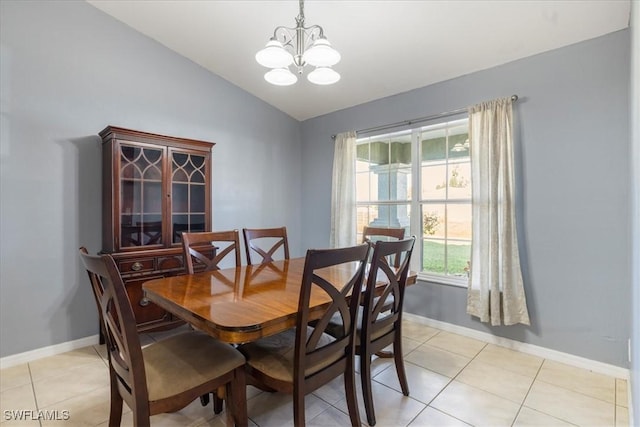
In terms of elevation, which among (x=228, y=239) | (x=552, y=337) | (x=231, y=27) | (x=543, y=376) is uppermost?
(x=231, y=27)

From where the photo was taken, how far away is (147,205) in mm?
2885

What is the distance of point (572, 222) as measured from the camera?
2.40m

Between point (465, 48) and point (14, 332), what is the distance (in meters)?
4.26

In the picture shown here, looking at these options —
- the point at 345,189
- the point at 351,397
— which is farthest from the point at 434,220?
the point at 351,397

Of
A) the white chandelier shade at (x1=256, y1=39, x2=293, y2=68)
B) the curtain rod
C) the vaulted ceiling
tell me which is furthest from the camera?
the curtain rod

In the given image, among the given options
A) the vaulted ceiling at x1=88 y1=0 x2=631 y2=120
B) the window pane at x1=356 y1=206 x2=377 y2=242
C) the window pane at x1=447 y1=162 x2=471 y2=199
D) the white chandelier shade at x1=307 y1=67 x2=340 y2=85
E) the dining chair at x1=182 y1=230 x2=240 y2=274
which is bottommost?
the dining chair at x1=182 y1=230 x2=240 y2=274

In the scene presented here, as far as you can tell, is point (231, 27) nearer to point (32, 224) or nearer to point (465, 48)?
point (465, 48)

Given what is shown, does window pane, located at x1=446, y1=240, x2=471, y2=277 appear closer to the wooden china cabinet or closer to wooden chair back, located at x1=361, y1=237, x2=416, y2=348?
wooden chair back, located at x1=361, y1=237, x2=416, y2=348

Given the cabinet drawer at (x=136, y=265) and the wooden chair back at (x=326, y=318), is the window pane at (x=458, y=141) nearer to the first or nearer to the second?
the wooden chair back at (x=326, y=318)

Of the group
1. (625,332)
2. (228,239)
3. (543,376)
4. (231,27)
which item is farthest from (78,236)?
(625,332)

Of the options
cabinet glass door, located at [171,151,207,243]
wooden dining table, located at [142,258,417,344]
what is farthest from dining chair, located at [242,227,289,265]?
cabinet glass door, located at [171,151,207,243]

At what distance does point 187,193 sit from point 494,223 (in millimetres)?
2827

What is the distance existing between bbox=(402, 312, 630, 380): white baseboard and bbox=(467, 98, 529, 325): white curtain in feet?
0.73

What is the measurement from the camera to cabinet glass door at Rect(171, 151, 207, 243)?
9.90 feet
